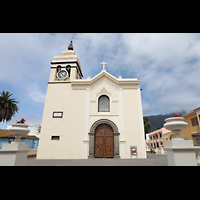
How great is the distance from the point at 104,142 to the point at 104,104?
3.96 m

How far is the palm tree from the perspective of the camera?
20.7m

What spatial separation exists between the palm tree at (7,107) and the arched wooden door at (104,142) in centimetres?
1828

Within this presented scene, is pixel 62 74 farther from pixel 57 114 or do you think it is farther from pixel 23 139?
pixel 23 139

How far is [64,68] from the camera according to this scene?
1479 centimetres

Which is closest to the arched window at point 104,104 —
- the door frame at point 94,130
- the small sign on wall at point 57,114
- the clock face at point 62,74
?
the door frame at point 94,130

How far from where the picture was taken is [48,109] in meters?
12.9

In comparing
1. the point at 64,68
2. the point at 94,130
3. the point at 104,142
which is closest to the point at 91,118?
the point at 94,130

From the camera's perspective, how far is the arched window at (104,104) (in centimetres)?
1289
